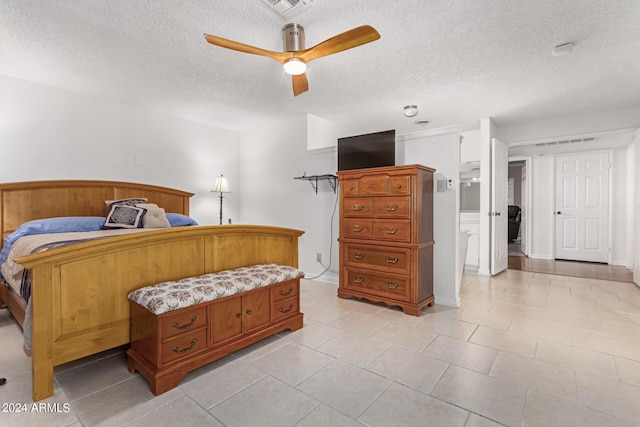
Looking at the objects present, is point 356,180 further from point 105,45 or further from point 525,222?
point 525,222

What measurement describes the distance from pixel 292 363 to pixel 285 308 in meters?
0.50

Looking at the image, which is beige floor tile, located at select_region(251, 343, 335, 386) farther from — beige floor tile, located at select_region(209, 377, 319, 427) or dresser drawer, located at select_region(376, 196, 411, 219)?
dresser drawer, located at select_region(376, 196, 411, 219)

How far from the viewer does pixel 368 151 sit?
342 centimetres

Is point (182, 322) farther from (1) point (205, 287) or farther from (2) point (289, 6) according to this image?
(2) point (289, 6)

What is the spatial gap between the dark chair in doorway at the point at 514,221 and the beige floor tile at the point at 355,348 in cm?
737

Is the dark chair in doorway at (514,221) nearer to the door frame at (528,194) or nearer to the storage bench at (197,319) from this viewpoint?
the door frame at (528,194)

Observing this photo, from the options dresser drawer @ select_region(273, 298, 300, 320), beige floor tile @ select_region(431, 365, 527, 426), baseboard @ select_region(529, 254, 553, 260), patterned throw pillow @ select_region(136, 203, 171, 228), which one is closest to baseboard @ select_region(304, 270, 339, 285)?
dresser drawer @ select_region(273, 298, 300, 320)

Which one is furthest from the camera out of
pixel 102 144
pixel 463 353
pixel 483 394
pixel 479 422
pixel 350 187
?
pixel 102 144

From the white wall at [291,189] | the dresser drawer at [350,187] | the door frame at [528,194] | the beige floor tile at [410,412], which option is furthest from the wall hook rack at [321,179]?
the door frame at [528,194]

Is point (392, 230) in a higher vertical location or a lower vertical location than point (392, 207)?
lower

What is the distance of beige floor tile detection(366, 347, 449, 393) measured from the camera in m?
1.73

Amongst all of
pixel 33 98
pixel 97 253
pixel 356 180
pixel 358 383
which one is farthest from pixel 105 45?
pixel 358 383

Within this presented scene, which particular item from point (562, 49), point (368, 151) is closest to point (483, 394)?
point (368, 151)

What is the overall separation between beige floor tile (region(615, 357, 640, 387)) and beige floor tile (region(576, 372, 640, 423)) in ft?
0.26
